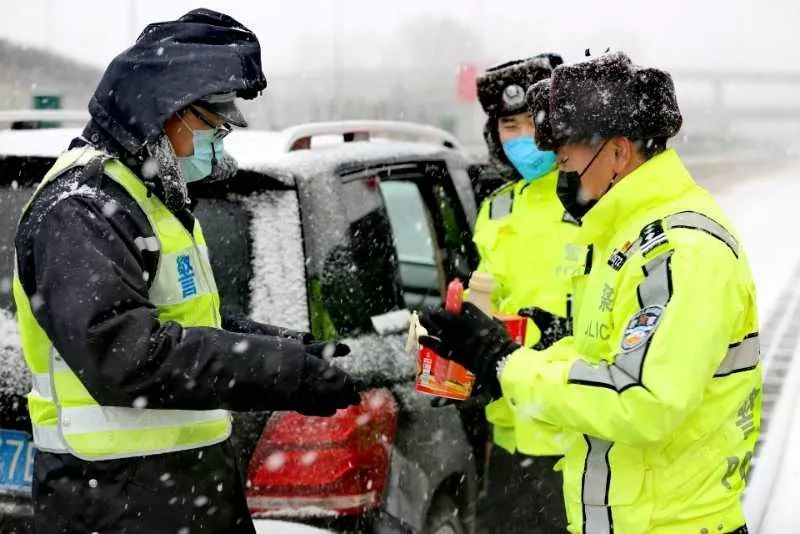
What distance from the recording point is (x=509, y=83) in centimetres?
395

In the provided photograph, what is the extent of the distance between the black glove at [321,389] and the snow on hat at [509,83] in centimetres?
186

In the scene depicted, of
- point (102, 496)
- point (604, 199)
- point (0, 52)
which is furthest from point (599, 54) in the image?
point (0, 52)

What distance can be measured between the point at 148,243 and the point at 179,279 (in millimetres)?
122

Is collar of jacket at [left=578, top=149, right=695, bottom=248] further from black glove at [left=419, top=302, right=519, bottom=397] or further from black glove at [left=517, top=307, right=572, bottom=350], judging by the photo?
black glove at [left=517, top=307, right=572, bottom=350]

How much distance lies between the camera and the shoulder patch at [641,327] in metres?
2.06

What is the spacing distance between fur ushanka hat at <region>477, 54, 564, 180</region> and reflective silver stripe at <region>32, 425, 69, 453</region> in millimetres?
2113

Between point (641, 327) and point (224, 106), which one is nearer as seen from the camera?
point (641, 327)

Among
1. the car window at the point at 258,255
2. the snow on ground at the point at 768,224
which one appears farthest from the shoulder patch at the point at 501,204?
the snow on ground at the point at 768,224

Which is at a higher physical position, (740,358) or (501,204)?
(740,358)

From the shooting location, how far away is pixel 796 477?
15.2ft

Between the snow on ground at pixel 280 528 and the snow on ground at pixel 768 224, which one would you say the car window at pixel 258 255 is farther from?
the snow on ground at pixel 768 224

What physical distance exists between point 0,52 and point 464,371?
29836mm

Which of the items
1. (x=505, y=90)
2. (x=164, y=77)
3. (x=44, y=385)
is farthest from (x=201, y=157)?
(x=505, y=90)

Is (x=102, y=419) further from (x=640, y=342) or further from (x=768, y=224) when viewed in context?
(x=768, y=224)
